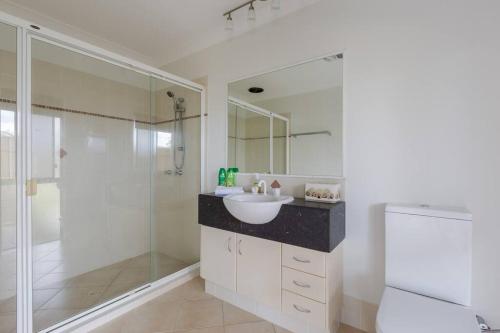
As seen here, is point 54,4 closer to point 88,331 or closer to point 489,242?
point 88,331

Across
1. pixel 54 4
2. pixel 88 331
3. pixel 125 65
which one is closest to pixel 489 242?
pixel 88 331

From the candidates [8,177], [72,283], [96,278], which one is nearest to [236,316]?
[96,278]

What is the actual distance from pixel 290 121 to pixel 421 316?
1409 mm

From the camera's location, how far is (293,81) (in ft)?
6.02

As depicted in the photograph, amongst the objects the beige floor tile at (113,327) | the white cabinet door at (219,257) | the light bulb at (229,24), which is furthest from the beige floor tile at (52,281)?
the light bulb at (229,24)

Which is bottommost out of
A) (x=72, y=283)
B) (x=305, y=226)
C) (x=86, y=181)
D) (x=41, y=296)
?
(x=72, y=283)

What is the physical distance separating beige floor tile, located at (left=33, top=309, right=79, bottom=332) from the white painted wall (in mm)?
1971

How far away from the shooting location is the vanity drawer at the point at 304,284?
135cm

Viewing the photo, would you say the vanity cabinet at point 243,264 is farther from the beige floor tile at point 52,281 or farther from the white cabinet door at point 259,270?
the beige floor tile at point 52,281

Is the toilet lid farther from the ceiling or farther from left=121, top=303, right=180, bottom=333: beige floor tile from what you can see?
the ceiling

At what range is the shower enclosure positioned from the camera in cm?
138

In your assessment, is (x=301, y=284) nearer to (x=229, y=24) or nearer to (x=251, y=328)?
(x=251, y=328)

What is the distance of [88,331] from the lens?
1553 millimetres

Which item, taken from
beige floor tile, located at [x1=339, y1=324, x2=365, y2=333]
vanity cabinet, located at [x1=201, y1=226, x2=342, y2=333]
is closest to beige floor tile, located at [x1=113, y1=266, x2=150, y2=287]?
vanity cabinet, located at [x1=201, y1=226, x2=342, y2=333]
